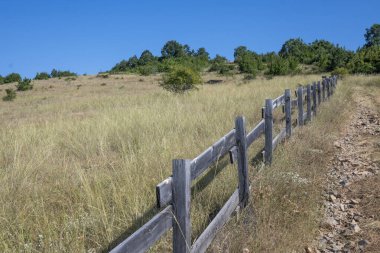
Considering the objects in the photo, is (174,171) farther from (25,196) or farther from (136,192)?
(25,196)

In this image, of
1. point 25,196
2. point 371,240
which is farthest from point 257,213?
point 25,196

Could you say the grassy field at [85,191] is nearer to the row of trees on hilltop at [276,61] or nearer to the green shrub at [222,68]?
the row of trees on hilltop at [276,61]

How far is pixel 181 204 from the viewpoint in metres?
2.86

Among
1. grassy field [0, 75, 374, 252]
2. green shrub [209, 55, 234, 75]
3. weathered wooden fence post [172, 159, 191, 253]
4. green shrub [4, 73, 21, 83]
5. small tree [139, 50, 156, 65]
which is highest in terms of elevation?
small tree [139, 50, 156, 65]

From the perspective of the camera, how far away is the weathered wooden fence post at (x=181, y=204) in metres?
2.81

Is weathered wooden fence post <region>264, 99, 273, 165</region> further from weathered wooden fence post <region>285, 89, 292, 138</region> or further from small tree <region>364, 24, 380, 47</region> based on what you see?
small tree <region>364, 24, 380, 47</region>

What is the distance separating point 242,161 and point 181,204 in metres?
1.93

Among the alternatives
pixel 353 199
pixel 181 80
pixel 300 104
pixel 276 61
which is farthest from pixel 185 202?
pixel 276 61

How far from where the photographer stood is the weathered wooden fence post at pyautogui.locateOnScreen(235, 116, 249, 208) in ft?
15.3

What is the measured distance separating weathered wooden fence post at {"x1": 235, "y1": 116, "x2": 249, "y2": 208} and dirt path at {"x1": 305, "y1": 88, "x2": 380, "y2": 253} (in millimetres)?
882

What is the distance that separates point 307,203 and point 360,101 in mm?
13247

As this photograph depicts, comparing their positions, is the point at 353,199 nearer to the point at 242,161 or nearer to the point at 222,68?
the point at 242,161

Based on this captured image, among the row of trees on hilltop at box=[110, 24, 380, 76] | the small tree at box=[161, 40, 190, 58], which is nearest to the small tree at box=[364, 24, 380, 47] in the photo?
the row of trees on hilltop at box=[110, 24, 380, 76]

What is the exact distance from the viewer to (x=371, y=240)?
14.2 feet
